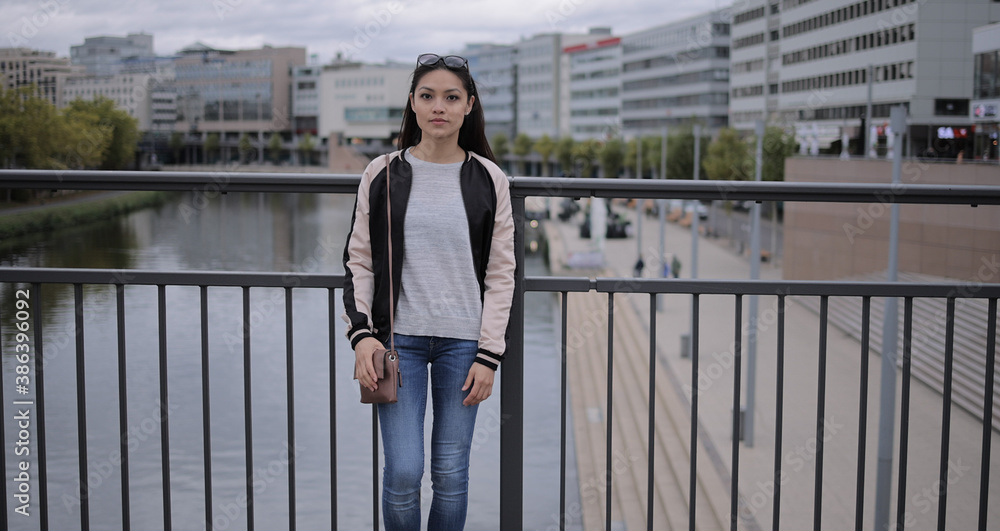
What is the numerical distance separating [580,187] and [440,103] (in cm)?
41

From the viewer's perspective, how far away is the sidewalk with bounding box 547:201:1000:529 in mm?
12062

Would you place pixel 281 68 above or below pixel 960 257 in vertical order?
above

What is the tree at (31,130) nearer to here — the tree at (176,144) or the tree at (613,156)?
the tree at (176,144)

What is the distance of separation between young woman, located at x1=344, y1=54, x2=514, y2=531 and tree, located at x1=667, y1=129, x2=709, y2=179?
48.3 m

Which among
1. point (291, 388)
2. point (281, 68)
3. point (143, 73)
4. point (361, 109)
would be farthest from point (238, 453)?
point (361, 109)

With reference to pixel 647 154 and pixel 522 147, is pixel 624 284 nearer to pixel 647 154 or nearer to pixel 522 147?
pixel 647 154

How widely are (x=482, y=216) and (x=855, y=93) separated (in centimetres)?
5487

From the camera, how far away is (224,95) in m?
40.2

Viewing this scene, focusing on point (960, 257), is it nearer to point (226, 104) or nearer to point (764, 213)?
point (226, 104)

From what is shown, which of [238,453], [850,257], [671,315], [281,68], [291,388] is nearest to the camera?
[291,388]

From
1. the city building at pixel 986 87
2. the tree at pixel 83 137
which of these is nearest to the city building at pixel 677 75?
the city building at pixel 986 87

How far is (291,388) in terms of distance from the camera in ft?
8.84

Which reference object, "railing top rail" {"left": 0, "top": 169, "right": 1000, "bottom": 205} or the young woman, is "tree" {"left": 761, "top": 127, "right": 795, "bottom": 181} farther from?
the young woman

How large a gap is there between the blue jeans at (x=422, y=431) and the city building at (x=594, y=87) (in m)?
93.9
